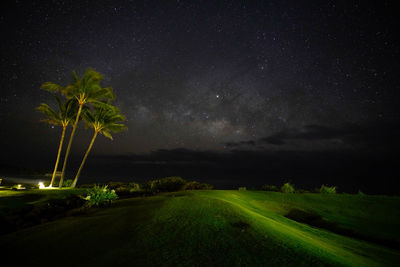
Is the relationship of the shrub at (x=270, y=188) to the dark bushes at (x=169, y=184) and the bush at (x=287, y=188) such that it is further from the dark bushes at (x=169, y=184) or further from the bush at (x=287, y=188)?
the dark bushes at (x=169, y=184)

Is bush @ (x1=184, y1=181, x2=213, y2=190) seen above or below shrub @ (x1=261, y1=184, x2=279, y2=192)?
above

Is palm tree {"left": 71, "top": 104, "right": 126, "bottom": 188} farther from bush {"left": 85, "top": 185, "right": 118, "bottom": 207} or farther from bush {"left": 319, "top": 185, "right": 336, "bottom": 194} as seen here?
bush {"left": 319, "top": 185, "right": 336, "bottom": 194}

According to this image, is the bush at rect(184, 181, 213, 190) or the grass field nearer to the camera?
the grass field

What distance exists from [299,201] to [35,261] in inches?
547

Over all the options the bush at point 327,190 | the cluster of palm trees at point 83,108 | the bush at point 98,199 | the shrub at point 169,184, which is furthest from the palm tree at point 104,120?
the bush at point 327,190

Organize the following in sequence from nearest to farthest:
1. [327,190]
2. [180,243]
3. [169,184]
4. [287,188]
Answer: [180,243] → [327,190] → [287,188] → [169,184]

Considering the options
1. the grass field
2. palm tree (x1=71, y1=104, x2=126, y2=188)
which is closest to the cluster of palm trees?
palm tree (x1=71, y1=104, x2=126, y2=188)

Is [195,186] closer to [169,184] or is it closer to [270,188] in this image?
[169,184]

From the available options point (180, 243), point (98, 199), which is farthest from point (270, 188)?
point (180, 243)

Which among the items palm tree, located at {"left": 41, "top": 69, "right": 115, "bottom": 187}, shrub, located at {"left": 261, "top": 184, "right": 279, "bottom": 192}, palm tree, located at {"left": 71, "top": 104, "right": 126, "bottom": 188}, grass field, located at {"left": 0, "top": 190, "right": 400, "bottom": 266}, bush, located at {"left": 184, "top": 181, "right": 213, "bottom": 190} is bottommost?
shrub, located at {"left": 261, "top": 184, "right": 279, "bottom": 192}

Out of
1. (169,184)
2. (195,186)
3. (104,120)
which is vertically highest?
(104,120)

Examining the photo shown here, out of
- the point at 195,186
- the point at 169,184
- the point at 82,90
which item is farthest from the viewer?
the point at 82,90

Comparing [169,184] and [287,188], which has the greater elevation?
[169,184]

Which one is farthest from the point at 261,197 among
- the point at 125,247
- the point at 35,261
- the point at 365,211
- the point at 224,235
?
the point at 35,261
